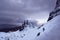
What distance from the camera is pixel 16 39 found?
195 ft

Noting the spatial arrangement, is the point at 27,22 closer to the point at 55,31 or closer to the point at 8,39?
the point at 8,39

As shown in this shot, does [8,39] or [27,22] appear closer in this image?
[8,39]

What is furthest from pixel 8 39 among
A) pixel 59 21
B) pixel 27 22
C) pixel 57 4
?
pixel 59 21

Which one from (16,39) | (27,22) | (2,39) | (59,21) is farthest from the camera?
(27,22)

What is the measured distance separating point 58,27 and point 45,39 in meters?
3.34

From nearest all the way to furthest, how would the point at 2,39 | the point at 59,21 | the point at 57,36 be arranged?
1. the point at 57,36
2. the point at 59,21
3. the point at 2,39

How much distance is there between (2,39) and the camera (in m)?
63.2

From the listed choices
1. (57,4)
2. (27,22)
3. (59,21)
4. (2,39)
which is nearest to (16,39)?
(2,39)

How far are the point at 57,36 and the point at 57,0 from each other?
20.7 metres

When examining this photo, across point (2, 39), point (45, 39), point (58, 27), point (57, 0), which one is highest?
point (57, 0)

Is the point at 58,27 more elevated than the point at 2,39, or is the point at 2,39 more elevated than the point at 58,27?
the point at 58,27

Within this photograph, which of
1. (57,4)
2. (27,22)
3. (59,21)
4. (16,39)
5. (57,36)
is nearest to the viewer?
(57,36)

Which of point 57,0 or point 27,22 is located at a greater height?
point 57,0

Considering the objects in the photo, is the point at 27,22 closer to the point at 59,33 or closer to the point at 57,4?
the point at 57,4
